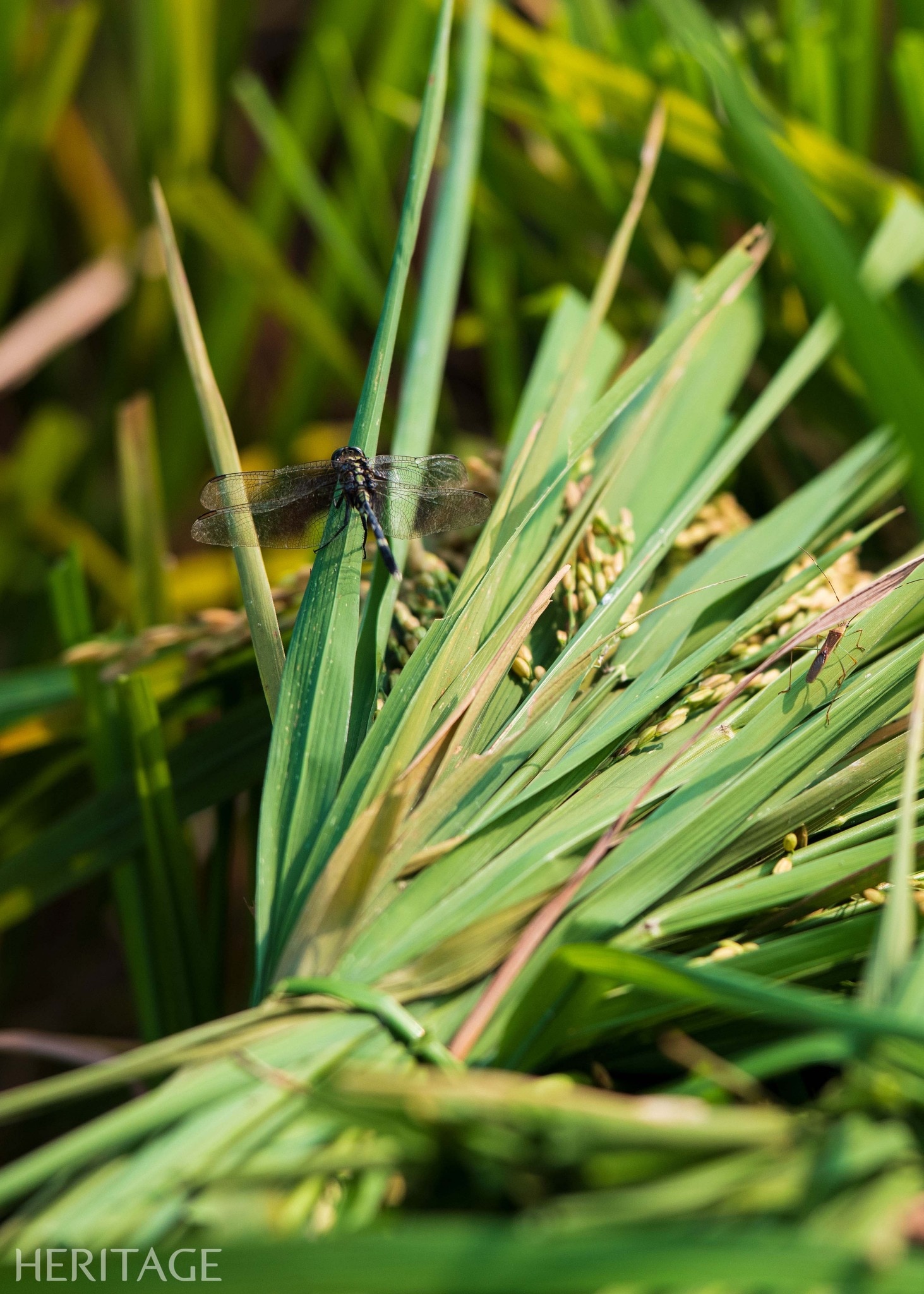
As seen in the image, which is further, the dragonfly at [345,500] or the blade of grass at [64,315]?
the blade of grass at [64,315]

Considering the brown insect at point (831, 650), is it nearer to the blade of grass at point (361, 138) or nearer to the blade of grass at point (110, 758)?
the blade of grass at point (110, 758)

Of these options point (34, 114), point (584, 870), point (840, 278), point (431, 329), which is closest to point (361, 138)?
point (34, 114)

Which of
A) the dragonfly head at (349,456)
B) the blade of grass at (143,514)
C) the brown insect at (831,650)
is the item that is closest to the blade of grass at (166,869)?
the dragonfly head at (349,456)

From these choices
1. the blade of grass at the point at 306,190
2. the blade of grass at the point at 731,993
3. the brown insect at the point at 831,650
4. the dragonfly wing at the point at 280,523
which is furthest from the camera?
the blade of grass at the point at 306,190

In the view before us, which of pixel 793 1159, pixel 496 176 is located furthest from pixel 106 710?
pixel 496 176

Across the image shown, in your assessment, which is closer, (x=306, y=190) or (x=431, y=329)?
(x=431, y=329)

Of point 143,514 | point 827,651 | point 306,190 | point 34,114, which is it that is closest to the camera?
point 827,651

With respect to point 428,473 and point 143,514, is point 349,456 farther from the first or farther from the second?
point 143,514

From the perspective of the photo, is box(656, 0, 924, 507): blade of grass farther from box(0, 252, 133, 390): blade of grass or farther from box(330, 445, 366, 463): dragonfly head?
box(0, 252, 133, 390): blade of grass

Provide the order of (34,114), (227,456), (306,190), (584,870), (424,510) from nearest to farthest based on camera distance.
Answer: (584,870), (227,456), (424,510), (306,190), (34,114)
